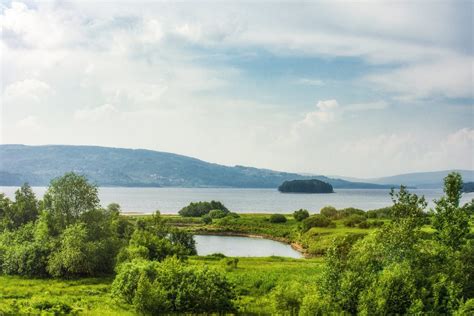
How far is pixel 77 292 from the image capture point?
167ft

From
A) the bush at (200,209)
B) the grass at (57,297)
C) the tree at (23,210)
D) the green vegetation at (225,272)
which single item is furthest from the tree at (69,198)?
the bush at (200,209)

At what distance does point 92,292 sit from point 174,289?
473 inches

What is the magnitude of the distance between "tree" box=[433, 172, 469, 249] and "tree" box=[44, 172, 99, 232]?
45.5 meters

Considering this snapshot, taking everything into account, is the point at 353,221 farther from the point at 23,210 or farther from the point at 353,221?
the point at 23,210

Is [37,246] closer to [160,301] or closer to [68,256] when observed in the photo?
[68,256]

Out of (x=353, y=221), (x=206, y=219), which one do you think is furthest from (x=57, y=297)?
(x=206, y=219)

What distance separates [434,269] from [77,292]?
35228 mm

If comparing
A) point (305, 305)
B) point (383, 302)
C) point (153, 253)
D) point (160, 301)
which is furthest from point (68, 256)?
point (383, 302)

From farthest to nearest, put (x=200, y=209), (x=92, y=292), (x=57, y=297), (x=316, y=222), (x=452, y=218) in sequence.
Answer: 1. (x=200, y=209)
2. (x=316, y=222)
3. (x=92, y=292)
4. (x=57, y=297)
5. (x=452, y=218)

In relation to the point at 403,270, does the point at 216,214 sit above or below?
below

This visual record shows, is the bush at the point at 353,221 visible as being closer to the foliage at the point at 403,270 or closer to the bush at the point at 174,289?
the bush at the point at 174,289

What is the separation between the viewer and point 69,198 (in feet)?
224

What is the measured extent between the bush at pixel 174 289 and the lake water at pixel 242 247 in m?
48.3

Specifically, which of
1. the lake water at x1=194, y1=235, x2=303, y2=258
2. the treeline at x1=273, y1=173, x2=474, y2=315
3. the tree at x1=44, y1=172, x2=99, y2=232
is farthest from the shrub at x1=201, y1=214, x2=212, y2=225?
the treeline at x1=273, y1=173, x2=474, y2=315
